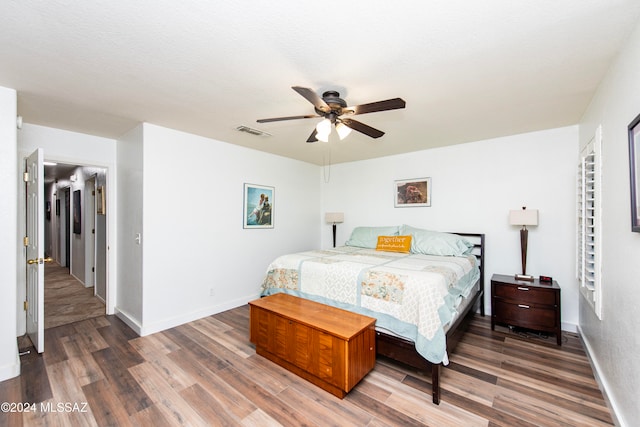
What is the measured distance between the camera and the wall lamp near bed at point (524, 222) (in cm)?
333

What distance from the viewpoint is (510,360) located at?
8.81 feet

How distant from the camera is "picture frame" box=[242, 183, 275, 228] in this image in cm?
437

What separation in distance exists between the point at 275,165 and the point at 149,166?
1.98 meters

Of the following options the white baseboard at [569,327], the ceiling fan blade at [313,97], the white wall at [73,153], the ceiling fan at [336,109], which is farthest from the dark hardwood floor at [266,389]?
the ceiling fan blade at [313,97]

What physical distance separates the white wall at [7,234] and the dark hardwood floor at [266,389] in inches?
9.2

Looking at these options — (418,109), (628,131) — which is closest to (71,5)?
(418,109)

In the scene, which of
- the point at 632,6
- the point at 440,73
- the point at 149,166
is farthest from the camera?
the point at 149,166

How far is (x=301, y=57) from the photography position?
6.27 ft

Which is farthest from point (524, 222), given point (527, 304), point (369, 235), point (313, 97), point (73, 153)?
point (73, 153)

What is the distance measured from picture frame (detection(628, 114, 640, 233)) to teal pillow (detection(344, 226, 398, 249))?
288 cm

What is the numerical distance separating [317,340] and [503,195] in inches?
126

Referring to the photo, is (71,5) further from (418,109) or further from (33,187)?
(418,109)

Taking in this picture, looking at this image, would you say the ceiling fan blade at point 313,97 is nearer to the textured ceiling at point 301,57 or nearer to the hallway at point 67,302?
the textured ceiling at point 301,57

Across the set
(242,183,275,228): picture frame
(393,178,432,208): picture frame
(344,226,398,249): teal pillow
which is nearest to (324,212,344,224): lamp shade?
(344,226,398,249): teal pillow
